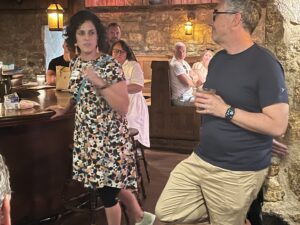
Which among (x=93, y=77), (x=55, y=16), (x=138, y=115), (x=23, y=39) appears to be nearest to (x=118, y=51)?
(x=138, y=115)

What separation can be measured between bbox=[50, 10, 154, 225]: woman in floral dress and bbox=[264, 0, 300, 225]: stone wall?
1067mm

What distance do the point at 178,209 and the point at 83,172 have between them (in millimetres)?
955

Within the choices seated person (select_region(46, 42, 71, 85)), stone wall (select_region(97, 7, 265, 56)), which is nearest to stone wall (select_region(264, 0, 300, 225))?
seated person (select_region(46, 42, 71, 85))

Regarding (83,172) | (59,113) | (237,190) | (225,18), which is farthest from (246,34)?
(59,113)

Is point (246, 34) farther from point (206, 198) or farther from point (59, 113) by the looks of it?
point (59, 113)

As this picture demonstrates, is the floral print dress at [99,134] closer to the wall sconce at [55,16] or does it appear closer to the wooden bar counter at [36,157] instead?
the wooden bar counter at [36,157]

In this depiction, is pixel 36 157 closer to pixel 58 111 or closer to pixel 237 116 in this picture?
pixel 58 111

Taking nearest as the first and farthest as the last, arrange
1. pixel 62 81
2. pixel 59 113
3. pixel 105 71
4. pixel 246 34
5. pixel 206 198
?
pixel 246 34
pixel 206 198
pixel 105 71
pixel 59 113
pixel 62 81

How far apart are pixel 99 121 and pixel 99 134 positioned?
0.27ft

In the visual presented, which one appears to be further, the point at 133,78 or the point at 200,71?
the point at 200,71

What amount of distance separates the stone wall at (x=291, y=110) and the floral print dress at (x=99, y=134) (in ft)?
3.56

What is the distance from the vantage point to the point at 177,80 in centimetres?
655

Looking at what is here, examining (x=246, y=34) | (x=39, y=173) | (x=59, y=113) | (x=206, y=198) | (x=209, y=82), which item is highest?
(x=246, y=34)

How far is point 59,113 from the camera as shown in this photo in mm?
3383
